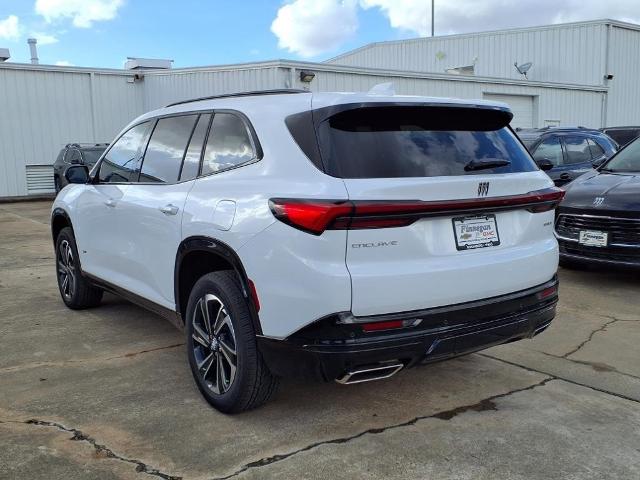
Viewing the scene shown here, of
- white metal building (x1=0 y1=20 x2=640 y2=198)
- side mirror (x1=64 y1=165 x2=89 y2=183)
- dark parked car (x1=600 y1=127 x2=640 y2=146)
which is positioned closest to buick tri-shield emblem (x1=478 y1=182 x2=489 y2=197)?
side mirror (x1=64 y1=165 x2=89 y2=183)

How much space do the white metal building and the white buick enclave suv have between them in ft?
46.0

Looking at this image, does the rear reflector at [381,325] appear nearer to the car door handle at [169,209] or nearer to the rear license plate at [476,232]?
the rear license plate at [476,232]

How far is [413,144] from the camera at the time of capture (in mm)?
3125

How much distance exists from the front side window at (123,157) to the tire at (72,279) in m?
0.91

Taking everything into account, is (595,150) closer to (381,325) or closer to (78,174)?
(78,174)

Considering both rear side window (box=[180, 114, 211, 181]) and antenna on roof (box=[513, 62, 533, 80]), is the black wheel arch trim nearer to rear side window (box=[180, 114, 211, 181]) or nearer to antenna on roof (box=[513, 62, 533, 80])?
rear side window (box=[180, 114, 211, 181])

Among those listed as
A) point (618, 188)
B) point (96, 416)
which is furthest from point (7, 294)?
point (618, 188)

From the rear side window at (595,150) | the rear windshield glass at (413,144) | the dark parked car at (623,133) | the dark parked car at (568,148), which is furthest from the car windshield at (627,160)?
the dark parked car at (623,133)

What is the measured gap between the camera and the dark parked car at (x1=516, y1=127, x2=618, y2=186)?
9.62 metres

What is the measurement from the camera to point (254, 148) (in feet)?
10.9

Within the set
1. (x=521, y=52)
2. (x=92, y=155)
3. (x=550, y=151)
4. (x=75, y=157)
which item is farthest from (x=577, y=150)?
(x=521, y=52)

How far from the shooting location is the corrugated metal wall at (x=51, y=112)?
19.7 m

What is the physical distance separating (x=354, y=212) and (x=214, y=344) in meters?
1.29

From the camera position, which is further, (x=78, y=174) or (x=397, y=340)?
(x=78, y=174)
